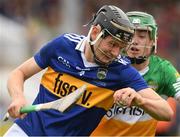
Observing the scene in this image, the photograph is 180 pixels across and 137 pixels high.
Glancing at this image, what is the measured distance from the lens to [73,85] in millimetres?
6535

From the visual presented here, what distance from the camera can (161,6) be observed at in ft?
52.6

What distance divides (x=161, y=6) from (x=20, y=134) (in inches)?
384

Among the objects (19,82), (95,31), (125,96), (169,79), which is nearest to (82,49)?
(95,31)

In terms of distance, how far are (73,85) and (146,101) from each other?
66 centimetres

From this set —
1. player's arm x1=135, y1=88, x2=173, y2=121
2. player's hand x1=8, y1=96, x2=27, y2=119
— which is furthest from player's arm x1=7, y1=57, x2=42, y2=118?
player's arm x1=135, y1=88, x2=173, y2=121

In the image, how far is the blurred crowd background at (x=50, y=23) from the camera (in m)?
14.0

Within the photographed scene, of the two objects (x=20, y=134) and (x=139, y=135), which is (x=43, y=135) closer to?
(x=20, y=134)

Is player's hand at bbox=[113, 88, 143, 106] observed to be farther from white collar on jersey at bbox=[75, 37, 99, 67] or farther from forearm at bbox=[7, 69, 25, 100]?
forearm at bbox=[7, 69, 25, 100]

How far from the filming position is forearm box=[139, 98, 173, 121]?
20.2ft

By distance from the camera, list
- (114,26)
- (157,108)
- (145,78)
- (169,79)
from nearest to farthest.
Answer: (157,108), (114,26), (169,79), (145,78)

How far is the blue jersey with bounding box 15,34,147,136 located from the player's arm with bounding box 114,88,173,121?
9.0 inches

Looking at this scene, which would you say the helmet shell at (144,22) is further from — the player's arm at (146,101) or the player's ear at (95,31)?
the player's arm at (146,101)

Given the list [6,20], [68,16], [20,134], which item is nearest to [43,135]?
[20,134]

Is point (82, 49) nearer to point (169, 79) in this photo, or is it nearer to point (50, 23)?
point (169, 79)
